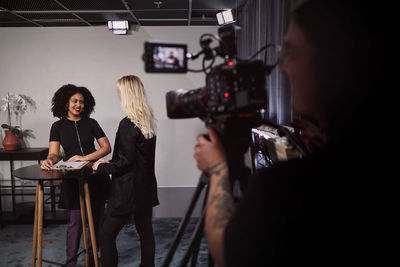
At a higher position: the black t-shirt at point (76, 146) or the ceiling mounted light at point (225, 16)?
the ceiling mounted light at point (225, 16)

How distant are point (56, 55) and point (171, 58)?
3551mm

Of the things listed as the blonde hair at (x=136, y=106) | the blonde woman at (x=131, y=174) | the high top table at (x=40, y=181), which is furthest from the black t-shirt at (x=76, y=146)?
the blonde hair at (x=136, y=106)

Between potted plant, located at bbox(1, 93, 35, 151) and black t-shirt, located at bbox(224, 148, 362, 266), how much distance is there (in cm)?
384

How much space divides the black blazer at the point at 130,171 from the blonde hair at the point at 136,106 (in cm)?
4

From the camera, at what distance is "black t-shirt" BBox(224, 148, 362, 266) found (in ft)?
1.69

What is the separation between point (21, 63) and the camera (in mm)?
3857

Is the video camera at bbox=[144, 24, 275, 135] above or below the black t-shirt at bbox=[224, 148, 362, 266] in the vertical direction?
above

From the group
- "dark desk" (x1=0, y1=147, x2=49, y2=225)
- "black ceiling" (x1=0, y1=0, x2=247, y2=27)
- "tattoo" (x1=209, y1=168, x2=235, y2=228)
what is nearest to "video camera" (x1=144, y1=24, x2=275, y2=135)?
"tattoo" (x1=209, y1=168, x2=235, y2=228)

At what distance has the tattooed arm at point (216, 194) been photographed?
2.14 feet

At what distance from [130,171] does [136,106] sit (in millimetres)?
438

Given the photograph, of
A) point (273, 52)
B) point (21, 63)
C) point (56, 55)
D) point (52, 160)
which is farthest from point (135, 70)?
point (273, 52)

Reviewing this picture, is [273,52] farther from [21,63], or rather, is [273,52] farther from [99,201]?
[21,63]

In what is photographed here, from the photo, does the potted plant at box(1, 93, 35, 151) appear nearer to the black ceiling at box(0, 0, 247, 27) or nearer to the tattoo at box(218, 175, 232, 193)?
the black ceiling at box(0, 0, 247, 27)

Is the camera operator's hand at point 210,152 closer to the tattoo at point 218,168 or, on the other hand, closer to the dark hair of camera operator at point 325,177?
the tattoo at point 218,168
